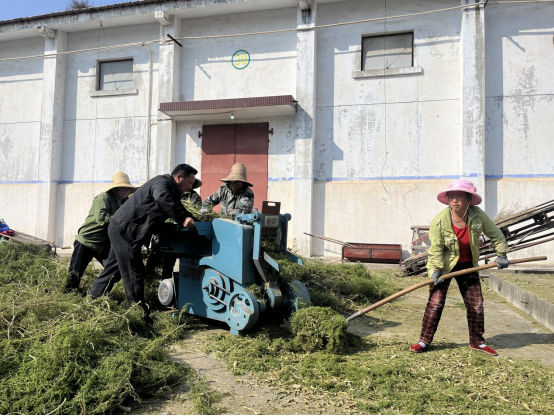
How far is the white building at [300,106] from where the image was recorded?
32.2 ft

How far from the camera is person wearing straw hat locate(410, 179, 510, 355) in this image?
3.77m

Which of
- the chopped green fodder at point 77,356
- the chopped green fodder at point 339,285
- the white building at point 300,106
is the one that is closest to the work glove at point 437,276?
the chopped green fodder at point 339,285

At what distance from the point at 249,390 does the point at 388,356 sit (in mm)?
1359

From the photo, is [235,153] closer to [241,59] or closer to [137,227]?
[241,59]

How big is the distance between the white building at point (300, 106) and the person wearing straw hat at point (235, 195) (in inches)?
211

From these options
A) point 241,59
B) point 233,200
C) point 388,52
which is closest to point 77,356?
point 233,200

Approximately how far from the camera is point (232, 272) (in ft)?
13.4

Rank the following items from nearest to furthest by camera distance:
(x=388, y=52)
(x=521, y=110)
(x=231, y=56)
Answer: (x=521, y=110) < (x=388, y=52) < (x=231, y=56)

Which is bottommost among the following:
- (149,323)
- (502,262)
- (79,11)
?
(149,323)

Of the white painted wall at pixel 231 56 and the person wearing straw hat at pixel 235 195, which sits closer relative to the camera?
the person wearing straw hat at pixel 235 195

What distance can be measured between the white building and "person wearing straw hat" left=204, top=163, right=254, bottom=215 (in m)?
5.35

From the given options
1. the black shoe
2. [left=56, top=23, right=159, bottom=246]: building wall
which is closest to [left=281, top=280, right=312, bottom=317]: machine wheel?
the black shoe

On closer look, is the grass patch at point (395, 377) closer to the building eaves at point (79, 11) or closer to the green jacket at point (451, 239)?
the green jacket at point (451, 239)

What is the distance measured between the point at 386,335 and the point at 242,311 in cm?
158
